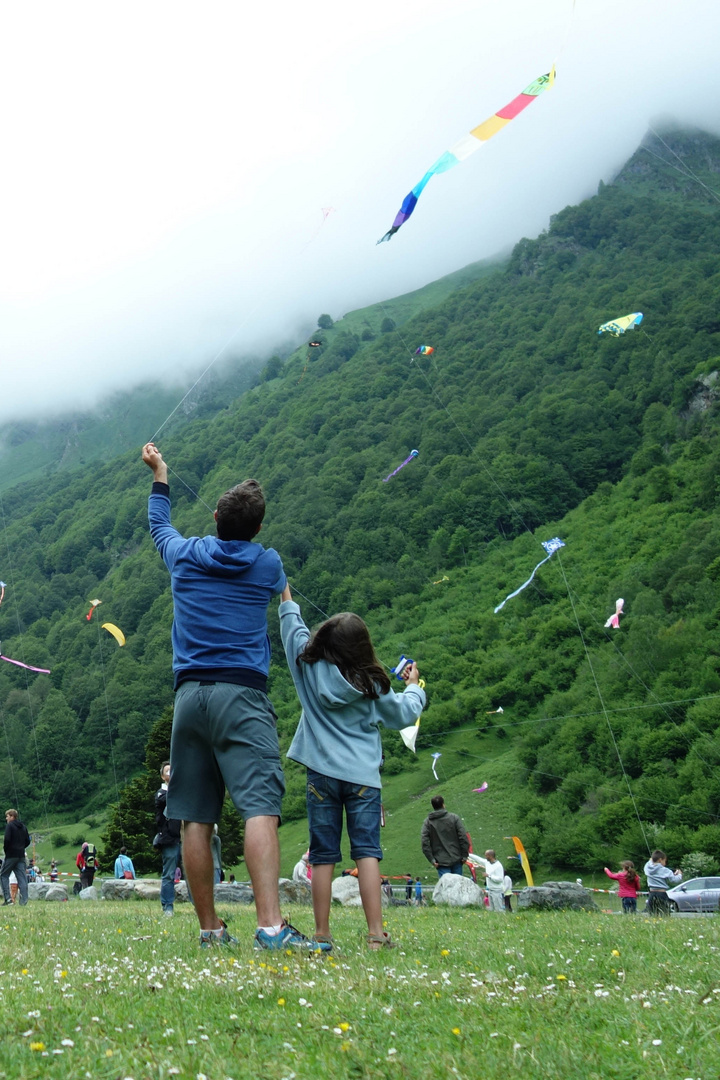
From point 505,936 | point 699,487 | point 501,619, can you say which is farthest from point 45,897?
point 699,487

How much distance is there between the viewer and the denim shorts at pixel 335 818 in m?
4.07

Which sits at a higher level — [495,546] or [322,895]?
[495,546]

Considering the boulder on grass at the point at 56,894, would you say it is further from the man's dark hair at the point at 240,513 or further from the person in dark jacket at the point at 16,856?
the man's dark hair at the point at 240,513

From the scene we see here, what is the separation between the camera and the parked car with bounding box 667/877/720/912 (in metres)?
Answer: 22.3

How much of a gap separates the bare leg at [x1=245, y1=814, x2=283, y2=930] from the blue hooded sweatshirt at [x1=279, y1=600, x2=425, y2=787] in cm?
40

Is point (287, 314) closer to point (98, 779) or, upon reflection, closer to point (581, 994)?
point (98, 779)

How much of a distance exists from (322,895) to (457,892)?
24.7 feet

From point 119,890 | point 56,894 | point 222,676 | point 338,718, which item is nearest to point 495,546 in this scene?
point 56,894

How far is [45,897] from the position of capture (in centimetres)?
1658

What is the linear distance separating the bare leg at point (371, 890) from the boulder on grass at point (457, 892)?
715 centimetres

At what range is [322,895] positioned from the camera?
402 cm

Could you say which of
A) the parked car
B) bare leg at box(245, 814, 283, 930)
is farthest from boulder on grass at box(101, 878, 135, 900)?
the parked car

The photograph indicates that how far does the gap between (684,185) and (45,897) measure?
→ 14571cm

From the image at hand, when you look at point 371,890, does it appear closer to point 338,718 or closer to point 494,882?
point 338,718
